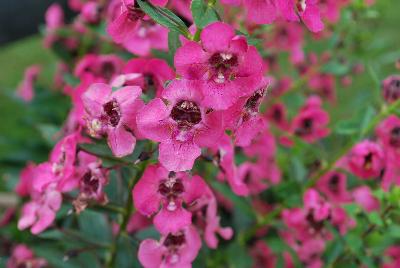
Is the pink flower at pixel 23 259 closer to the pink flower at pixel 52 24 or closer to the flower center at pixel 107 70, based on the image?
the flower center at pixel 107 70

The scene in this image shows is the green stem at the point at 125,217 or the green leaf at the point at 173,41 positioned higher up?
the green leaf at the point at 173,41

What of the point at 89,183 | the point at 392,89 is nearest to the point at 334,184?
the point at 392,89

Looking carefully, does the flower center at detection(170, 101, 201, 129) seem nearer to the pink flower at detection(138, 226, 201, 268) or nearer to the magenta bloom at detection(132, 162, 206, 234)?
the magenta bloom at detection(132, 162, 206, 234)

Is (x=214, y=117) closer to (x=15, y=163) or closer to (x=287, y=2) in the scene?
(x=287, y=2)

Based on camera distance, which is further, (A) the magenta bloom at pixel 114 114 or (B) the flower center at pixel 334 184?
(B) the flower center at pixel 334 184

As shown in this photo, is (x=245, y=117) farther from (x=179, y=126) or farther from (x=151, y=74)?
(x=151, y=74)

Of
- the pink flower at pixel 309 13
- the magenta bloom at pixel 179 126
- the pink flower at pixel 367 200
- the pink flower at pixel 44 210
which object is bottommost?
the pink flower at pixel 367 200

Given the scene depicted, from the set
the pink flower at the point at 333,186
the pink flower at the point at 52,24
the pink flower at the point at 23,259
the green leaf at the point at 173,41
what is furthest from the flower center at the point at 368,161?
the pink flower at the point at 52,24

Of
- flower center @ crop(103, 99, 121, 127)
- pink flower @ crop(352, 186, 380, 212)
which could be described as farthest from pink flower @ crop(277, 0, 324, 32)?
pink flower @ crop(352, 186, 380, 212)
